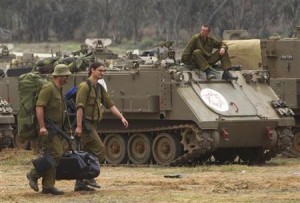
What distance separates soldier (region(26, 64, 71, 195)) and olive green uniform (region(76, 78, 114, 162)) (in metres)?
0.61

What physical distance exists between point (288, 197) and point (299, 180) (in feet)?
8.05

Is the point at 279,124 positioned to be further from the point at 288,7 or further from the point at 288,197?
the point at 288,7

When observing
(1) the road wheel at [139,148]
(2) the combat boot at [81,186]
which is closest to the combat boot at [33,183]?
(2) the combat boot at [81,186]

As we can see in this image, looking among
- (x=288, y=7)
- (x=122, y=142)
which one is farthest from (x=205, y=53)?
(x=288, y=7)

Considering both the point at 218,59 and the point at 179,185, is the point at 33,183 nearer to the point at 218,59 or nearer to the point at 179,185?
the point at 179,185

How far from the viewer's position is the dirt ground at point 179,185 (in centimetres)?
1473

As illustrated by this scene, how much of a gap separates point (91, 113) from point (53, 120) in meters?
0.93

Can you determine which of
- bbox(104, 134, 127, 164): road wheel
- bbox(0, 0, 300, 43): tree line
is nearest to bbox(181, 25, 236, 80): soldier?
bbox(104, 134, 127, 164): road wheel

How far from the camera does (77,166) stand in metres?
15.3

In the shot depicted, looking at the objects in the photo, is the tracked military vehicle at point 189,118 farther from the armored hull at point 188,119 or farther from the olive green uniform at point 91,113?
the olive green uniform at point 91,113

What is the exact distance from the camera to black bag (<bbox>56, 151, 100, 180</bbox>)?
15.3 m

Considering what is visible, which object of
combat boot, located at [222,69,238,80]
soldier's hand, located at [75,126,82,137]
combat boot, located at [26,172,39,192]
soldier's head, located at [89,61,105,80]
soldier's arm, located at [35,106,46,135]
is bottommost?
combat boot, located at [26,172,39,192]

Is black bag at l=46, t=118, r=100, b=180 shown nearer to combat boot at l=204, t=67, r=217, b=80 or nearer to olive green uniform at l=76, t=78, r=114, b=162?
olive green uniform at l=76, t=78, r=114, b=162

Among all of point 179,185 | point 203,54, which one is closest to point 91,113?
point 179,185
